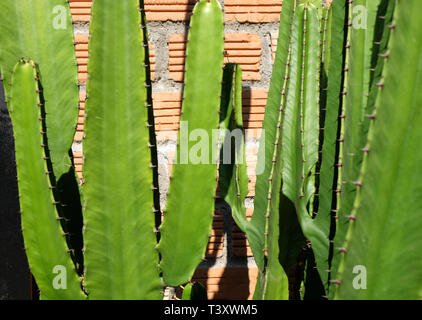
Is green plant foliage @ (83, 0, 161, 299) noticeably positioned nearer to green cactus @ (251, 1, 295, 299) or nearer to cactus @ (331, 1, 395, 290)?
green cactus @ (251, 1, 295, 299)

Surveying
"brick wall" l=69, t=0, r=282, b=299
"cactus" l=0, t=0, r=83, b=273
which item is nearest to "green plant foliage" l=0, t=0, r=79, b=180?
"cactus" l=0, t=0, r=83, b=273

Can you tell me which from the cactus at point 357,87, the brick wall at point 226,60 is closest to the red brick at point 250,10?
the brick wall at point 226,60

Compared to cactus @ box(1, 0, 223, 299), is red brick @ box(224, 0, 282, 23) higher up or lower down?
higher up

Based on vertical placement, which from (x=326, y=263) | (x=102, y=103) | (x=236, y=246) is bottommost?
(x=236, y=246)

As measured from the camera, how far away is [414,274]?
17.7 inches

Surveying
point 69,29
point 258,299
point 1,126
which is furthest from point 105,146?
point 1,126

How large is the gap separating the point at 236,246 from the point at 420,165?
2.04 feet

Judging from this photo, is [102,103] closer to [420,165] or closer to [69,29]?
[69,29]

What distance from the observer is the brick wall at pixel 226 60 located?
0.94 m

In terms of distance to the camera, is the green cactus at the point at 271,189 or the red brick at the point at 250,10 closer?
the green cactus at the point at 271,189

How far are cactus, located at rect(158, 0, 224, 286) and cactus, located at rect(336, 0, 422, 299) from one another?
214 millimetres

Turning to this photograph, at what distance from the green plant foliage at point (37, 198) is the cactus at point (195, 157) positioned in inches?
5.5

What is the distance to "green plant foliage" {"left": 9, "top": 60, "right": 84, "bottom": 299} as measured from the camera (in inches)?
22.3
